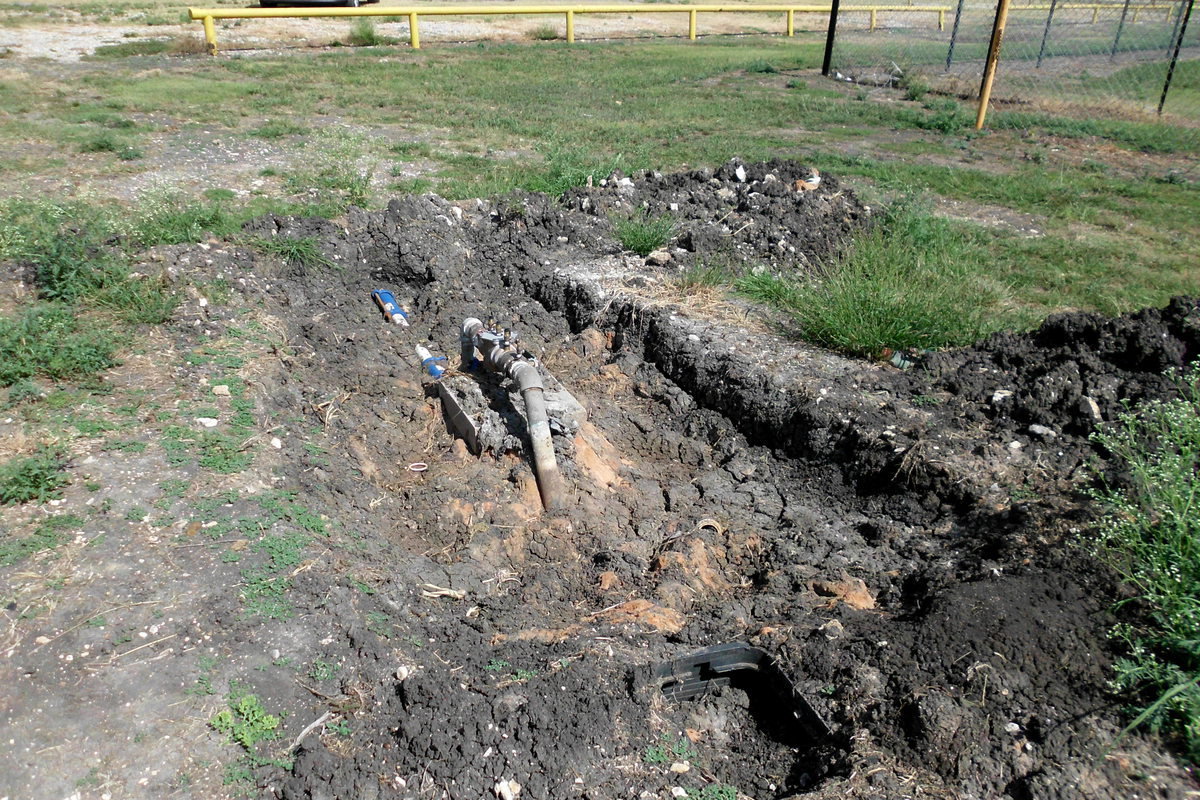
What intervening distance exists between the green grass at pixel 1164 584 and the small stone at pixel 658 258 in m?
3.59

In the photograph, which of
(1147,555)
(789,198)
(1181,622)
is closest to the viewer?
(1181,622)

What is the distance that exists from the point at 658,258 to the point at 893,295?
71.6 inches

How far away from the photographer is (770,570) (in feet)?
13.2

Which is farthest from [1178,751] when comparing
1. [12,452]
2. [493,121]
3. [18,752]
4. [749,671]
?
[493,121]

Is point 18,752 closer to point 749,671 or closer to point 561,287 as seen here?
point 749,671

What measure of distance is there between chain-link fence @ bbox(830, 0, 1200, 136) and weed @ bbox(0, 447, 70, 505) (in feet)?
44.8

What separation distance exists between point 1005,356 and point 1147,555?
2.03 metres

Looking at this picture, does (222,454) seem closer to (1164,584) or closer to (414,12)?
(1164,584)

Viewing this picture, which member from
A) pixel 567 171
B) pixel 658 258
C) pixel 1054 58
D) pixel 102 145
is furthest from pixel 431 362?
pixel 1054 58

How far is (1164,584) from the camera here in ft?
9.75

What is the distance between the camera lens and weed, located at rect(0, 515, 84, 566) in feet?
11.4

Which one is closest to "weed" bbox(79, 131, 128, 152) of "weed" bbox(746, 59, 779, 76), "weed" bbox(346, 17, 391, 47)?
"weed" bbox(346, 17, 391, 47)

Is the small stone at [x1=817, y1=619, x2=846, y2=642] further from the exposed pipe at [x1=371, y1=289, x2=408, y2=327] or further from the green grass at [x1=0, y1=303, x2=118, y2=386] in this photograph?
the green grass at [x1=0, y1=303, x2=118, y2=386]

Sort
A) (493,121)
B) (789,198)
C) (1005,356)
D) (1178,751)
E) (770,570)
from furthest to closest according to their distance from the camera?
(493,121)
(789,198)
(1005,356)
(770,570)
(1178,751)
